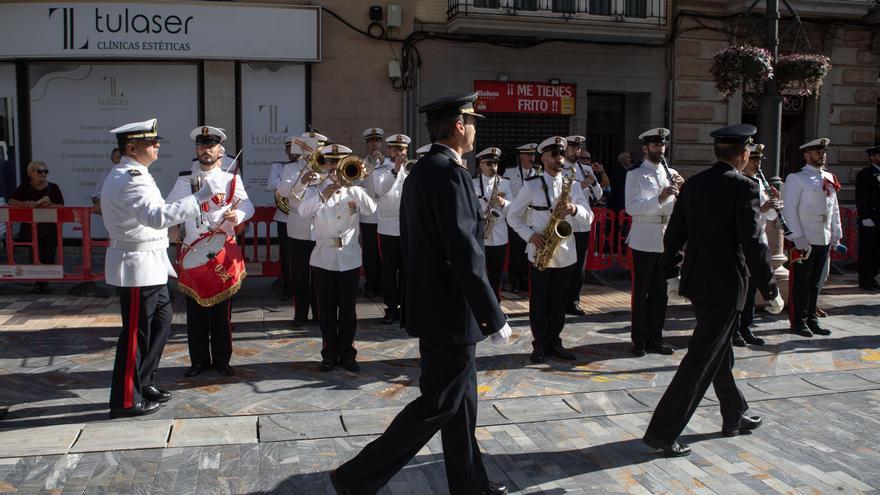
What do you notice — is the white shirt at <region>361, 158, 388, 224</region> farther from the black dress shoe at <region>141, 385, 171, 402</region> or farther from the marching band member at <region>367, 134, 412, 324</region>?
the black dress shoe at <region>141, 385, 171, 402</region>

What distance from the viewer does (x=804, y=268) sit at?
28.6 feet

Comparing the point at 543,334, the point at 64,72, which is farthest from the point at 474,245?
the point at 64,72

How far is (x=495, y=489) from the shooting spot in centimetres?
432

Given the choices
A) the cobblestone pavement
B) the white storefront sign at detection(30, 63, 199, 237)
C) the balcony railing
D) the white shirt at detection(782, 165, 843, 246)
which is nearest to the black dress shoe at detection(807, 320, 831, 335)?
the cobblestone pavement

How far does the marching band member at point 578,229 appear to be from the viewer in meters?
8.98

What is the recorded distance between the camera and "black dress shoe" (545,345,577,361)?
7.52 m

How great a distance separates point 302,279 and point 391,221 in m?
1.28

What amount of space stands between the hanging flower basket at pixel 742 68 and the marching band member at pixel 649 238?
2.56 meters

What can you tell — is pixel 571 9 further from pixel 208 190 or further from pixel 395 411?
pixel 395 411

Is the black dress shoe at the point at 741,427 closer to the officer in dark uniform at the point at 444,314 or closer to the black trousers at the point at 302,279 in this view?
the officer in dark uniform at the point at 444,314

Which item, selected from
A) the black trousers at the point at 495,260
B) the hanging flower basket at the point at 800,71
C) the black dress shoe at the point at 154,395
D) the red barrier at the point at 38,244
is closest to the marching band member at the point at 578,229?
the black trousers at the point at 495,260

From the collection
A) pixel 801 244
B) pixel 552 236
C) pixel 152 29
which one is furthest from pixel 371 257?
pixel 152 29

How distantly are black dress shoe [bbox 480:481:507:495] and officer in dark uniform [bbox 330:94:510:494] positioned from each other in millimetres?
29

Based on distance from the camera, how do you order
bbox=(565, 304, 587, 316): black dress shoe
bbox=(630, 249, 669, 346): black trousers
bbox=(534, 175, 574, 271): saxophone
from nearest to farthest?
bbox=(534, 175, 574, 271): saxophone, bbox=(630, 249, 669, 346): black trousers, bbox=(565, 304, 587, 316): black dress shoe
